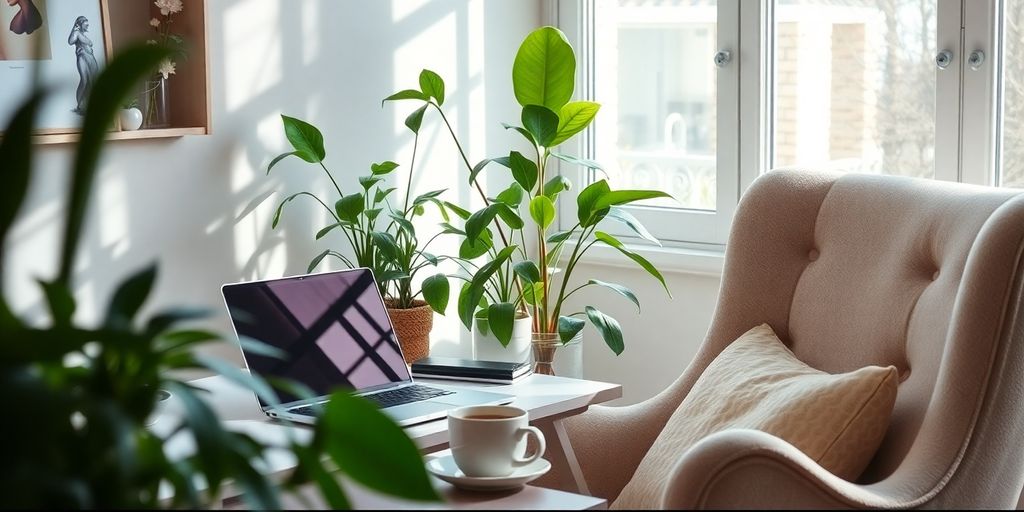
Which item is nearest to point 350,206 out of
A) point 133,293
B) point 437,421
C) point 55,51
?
point 55,51

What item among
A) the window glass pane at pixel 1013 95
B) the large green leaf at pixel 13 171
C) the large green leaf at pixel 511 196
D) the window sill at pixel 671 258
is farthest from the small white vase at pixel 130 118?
the window glass pane at pixel 1013 95

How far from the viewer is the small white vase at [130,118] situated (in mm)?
2354

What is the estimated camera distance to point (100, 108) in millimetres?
821

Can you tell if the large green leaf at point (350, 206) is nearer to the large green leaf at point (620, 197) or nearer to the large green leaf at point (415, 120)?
the large green leaf at point (415, 120)

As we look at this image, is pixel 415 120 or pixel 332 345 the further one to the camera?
pixel 415 120

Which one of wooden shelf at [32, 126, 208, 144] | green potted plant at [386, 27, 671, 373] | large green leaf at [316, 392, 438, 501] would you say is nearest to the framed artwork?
wooden shelf at [32, 126, 208, 144]

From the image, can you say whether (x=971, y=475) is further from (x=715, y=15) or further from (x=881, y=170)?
(x=715, y=15)

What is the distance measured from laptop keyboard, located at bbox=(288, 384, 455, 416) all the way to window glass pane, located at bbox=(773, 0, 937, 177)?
3.74ft

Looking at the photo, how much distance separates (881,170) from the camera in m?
2.74

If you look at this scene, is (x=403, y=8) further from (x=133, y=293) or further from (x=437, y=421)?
(x=133, y=293)

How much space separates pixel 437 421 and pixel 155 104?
1009 mm

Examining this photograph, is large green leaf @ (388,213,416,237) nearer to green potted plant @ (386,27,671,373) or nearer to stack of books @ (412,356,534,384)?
green potted plant @ (386,27,671,373)

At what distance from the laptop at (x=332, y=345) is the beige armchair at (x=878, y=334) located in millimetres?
307

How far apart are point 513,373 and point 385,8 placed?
3.75 feet
